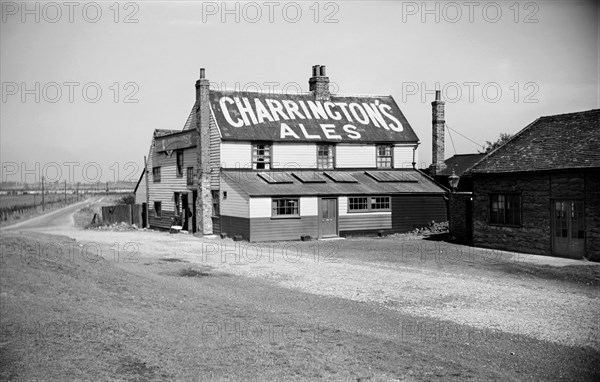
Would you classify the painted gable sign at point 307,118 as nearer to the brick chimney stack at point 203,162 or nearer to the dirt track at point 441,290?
the brick chimney stack at point 203,162

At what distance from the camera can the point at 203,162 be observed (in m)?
35.2

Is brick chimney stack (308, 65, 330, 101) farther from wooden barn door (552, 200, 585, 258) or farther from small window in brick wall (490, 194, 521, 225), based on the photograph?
wooden barn door (552, 200, 585, 258)

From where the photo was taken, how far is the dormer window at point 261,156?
35312mm

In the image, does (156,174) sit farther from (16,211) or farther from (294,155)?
Result: (16,211)

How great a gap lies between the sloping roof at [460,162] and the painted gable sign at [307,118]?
3.30 meters

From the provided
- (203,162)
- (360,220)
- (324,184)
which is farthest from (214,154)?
(360,220)

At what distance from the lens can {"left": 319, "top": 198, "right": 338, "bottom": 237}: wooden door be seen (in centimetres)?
3300

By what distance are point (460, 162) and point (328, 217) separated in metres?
13.4

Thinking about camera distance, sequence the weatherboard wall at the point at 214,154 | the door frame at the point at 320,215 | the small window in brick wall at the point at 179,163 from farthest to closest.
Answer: the small window in brick wall at the point at 179,163, the weatherboard wall at the point at 214,154, the door frame at the point at 320,215

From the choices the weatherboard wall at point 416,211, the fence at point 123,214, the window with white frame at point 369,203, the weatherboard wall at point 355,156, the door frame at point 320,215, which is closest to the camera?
the door frame at point 320,215

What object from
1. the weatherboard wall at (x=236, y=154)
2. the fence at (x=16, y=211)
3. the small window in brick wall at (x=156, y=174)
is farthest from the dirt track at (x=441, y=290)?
the small window in brick wall at (x=156, y=174)

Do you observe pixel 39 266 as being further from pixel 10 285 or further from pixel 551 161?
pixel 551 161

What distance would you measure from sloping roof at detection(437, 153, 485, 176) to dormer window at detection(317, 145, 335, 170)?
7.95 meters

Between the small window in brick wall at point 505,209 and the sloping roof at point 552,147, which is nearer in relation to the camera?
the sloping roof at point 552,147
